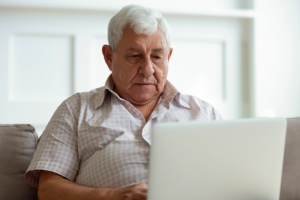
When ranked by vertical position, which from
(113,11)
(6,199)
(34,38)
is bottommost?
(6,199)

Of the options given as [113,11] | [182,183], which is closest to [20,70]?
[113,11]

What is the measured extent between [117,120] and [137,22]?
Result: 0.38m

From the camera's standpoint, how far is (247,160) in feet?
2.44

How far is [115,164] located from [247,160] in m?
0.48

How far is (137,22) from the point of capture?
1.24 meters

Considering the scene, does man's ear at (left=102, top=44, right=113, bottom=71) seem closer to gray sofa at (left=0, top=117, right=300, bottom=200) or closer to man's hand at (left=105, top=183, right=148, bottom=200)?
gray sofa at (left=0, top=117, right=300, bottom=200)

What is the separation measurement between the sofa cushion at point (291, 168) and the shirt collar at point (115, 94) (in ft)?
1.40

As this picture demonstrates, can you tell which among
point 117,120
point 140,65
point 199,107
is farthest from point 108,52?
point 199,107

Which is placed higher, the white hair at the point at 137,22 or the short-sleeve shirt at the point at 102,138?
the white hair at the point at 137,22

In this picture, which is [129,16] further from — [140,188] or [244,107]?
[244,107]

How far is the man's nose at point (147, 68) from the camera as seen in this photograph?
127 centimetres

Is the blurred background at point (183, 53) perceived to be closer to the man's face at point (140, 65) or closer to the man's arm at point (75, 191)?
the man's face at point (140, 65)

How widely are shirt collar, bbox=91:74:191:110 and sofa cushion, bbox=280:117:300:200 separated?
426 millimetres

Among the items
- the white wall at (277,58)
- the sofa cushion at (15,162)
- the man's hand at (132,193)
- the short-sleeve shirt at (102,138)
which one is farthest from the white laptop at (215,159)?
the white wall at (277,58)
